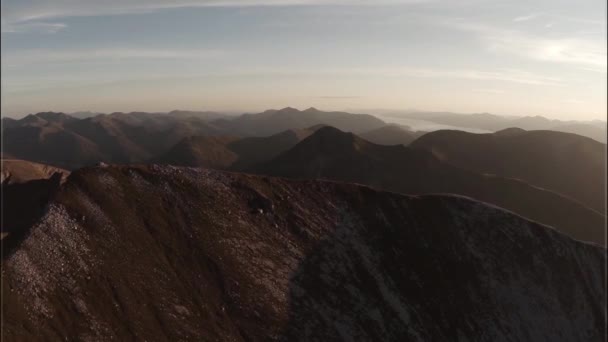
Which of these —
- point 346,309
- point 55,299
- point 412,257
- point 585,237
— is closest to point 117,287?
point 55,299

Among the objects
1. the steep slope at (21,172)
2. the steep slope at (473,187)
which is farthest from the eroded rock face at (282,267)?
the steep slope at (21,172)

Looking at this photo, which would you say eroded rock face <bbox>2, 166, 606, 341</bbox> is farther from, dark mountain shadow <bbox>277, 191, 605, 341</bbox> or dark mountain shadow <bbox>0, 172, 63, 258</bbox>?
dark mountain shadow <bbox>0, 172, 63, 258</bbox>

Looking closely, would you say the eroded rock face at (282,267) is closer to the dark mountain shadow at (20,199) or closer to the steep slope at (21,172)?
the dark mountain shadow at (20,199)

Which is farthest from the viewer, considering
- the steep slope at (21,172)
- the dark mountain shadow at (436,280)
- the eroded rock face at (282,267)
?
the steep slope at (21,172)

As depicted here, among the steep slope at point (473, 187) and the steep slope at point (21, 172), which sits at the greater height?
the steep slope at point (21, 172)

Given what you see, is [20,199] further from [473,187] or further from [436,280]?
[473,187]

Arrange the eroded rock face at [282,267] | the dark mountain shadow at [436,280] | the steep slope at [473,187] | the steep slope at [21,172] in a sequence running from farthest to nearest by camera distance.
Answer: the steep slope at [21,172]
the steep slope at [473,187]
the dark mountain shadow at [436,280]
the eroded rock face at [282,267]
